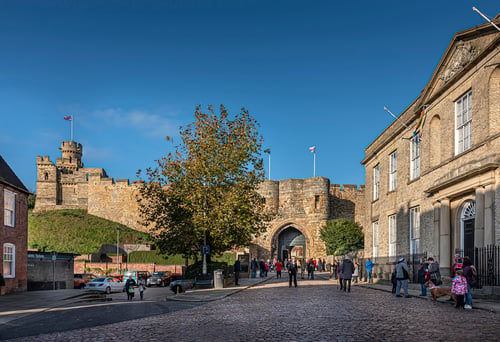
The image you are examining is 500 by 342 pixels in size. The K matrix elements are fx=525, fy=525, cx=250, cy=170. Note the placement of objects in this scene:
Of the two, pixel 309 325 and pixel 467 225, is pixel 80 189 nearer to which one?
pixel 467 225

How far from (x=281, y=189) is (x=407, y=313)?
51.2 meters

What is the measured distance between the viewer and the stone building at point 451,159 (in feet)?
57.8

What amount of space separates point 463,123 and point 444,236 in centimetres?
448

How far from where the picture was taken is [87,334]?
10.3m

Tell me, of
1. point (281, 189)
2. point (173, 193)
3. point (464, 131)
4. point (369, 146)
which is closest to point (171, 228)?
point (173, 193)

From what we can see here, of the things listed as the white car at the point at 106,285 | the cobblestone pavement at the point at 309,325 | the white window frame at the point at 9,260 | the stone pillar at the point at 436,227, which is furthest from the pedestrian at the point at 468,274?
the white car at the point at 106,285

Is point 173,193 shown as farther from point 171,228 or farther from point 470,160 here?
point 470,160

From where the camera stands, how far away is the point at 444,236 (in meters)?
20.7

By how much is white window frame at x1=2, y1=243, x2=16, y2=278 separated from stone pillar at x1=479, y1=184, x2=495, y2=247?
66.0 ft

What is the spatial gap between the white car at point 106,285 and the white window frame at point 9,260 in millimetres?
8165

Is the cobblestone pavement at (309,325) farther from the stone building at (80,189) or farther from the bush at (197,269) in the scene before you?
the stone building at (80,189)

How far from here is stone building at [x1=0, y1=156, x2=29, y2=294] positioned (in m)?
23.8

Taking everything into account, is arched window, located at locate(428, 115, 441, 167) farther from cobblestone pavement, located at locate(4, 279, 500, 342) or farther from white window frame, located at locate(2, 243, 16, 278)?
white window frame, located at locate(2, 243, 16, 278)

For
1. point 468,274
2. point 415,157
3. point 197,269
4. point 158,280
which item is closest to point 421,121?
point 415,157
